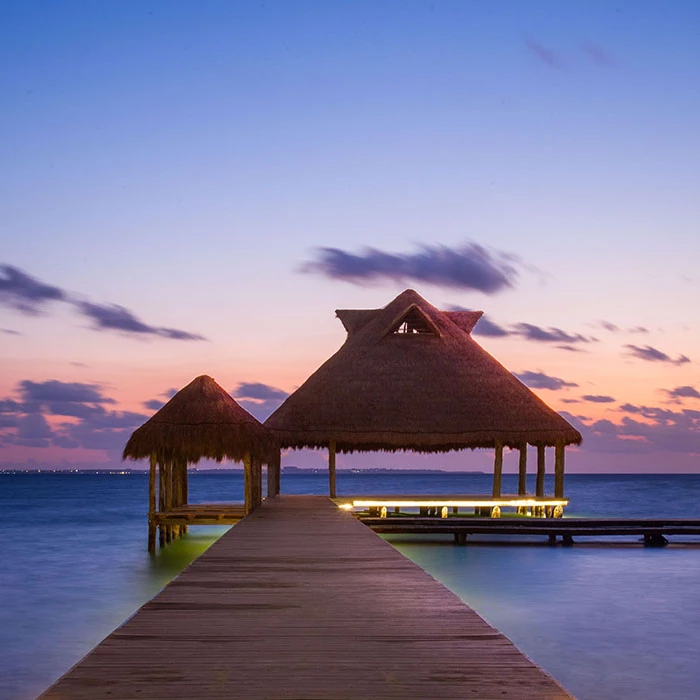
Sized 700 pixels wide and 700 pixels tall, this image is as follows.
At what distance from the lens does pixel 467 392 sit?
26.1 m

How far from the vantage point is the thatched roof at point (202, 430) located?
2047 cm

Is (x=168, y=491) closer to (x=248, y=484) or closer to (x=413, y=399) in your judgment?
(x=248, y=484)

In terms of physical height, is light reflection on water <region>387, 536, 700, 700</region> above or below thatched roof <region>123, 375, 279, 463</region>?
below

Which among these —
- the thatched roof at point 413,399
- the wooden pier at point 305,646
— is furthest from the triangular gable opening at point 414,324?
the wooden pier at point 305,646

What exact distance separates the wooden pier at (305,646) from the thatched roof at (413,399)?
50.5 ft

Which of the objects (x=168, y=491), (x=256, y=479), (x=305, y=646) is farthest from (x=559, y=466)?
(x=305, y=646)

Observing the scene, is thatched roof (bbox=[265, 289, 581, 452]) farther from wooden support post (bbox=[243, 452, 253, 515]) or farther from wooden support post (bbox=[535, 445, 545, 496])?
wooden support post (bbox=[243, 452, 253, 515])

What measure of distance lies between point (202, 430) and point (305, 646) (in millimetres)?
15238

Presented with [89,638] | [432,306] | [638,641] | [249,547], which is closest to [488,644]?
[249,547]

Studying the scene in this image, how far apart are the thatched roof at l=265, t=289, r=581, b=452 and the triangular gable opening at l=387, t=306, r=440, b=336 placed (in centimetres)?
3

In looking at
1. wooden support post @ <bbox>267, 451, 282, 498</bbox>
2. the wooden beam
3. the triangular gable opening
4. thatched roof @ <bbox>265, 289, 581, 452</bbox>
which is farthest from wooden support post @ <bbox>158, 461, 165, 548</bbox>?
the triangular gable opening

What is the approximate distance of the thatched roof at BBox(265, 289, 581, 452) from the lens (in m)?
25.0

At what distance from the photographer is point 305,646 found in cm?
570

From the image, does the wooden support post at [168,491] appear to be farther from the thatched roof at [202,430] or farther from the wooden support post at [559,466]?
the wooden support post at [559,466]
